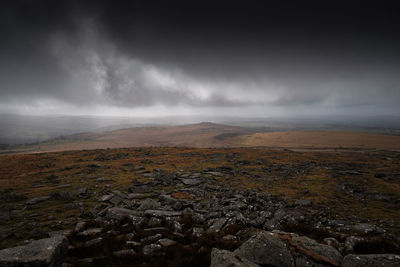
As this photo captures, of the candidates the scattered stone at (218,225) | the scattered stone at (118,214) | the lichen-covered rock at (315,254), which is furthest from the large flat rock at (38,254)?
the lichen-covered rock at (315,254)

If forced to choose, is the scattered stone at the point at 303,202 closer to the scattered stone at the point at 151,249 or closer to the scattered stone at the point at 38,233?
the scattered stone at the point at 151,249

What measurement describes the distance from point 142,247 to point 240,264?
4.85 metres

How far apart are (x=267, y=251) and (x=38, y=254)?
28.3 ft

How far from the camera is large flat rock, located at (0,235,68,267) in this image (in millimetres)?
6184

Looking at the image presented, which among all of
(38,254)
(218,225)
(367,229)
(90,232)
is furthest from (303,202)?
(38,254)

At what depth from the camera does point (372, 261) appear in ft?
20.2

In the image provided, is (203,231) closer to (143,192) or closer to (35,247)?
(35,247)

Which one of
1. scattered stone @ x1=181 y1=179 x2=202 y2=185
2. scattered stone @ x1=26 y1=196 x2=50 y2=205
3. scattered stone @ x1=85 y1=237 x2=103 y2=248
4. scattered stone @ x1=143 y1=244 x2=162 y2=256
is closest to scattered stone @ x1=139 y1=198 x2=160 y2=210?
scattered stone @ x1=85 y1=237 x2=103 y2=248

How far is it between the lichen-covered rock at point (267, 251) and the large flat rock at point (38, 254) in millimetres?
7217

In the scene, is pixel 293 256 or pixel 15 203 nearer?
pixel 293 256

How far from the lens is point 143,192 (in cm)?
1911

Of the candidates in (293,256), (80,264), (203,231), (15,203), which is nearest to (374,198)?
(293,256)

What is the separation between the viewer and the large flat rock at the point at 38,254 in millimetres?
6184

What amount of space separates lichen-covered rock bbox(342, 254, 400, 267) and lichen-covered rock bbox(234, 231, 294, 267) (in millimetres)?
1958
